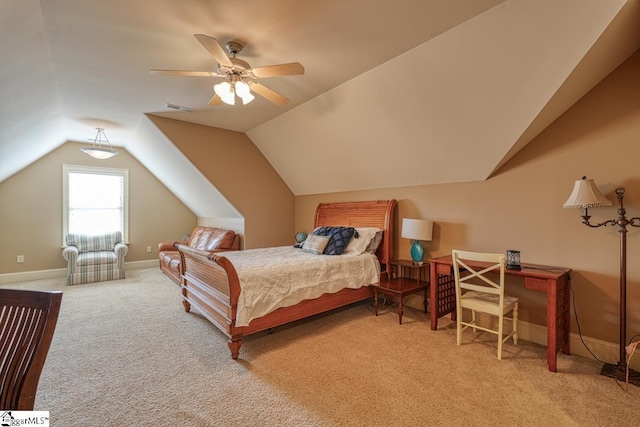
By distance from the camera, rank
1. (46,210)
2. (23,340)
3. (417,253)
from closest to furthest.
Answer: (23,340), (417,253), (46,210)

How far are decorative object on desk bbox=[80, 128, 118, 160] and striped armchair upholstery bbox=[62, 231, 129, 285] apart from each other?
167cm

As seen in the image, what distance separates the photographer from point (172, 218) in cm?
705

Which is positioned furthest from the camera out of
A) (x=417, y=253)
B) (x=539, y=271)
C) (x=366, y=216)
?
(x=366, y=216)

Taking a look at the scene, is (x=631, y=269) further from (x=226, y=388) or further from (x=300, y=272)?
(x=226, y=388)

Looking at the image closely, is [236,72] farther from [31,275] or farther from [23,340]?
[31,275]

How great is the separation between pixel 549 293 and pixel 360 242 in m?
2.09

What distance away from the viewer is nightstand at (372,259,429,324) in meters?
3.35

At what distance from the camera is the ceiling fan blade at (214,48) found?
1.84 m

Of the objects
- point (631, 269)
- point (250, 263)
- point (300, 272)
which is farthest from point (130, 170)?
point (631, 269)

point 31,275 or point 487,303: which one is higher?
point 487,303

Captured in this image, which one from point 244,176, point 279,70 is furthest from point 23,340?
point 244,176

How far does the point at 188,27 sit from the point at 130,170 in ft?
17.6

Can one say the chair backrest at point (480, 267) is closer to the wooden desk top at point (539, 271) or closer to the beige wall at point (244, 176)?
the wooden desk top at point (539, 271)

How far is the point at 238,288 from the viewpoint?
2566 mm
